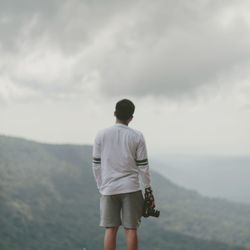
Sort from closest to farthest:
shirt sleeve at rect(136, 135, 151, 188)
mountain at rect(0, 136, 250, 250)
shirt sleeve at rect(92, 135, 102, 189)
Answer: shirt sleeve at rect(136, 135, 151, 188)
shirt sleeve at rect(92, 135, 102, 189)
mountain at rect(0, 136, 250, 250)

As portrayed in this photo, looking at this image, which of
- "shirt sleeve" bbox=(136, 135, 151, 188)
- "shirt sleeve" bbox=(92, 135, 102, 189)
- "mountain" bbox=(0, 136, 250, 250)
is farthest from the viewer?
"mountain" bbox=(0, 136, 250, 250)

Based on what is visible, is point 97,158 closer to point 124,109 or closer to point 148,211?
point 124,109

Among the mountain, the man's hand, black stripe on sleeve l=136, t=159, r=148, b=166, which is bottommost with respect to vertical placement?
the mountain

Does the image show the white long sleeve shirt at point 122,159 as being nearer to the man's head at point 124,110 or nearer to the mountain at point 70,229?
the man's head at point 124,110

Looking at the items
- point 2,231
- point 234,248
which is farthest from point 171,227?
point 2,231

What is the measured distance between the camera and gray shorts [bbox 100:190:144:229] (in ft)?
15.9

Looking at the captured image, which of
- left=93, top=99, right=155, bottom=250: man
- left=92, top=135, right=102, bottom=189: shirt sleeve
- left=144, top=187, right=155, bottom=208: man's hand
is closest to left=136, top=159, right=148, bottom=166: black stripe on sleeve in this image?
left=93, top=99, right=155, bottom=250: man

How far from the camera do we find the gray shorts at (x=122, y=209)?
4852 mm

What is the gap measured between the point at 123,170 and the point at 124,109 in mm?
615

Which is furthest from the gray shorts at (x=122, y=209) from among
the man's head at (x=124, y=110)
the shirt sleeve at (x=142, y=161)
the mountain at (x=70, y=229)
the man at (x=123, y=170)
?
the mountain at (x=70, y=229)

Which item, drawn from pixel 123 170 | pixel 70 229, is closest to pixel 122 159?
pixel 123 170

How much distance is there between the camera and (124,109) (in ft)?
15.9

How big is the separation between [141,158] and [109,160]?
0.33 m

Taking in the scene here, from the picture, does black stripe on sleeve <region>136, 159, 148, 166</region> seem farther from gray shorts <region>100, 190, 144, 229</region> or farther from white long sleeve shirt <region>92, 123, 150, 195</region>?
gray shorts <region>100, 190, 144, 229</region>
